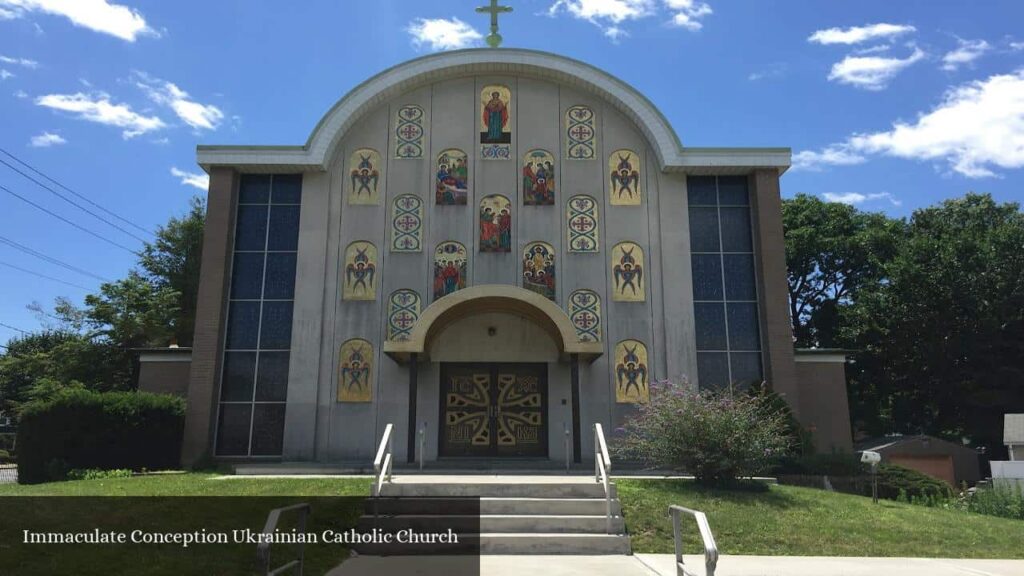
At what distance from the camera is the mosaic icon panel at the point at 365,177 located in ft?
66.6

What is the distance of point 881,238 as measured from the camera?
109ft

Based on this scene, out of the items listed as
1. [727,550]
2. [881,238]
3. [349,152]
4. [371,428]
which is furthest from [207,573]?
[881,238]

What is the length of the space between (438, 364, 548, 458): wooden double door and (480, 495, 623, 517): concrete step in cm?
786

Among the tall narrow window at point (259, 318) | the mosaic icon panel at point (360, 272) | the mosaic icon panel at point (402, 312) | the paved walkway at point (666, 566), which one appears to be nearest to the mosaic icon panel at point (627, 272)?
the mosaic icon panel at point (402, 312)

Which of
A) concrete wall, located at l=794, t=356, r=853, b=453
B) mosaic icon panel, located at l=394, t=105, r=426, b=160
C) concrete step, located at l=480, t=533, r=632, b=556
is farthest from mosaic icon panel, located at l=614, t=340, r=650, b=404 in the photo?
concrete step, located at l=480, t=533, r=632, b=556

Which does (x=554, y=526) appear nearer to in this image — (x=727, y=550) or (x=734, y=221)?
(x=727, y=550)

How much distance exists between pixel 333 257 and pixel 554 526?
458 inches

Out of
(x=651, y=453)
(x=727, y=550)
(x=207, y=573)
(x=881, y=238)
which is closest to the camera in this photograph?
(x=207, y=573)

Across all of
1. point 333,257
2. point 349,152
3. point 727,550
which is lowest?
point 727,550

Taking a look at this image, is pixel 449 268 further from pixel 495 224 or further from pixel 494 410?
pixel 494 410

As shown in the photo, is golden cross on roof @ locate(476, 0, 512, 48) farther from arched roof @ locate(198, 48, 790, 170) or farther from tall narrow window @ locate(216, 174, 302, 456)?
tall narrow window @ locate(216, 174, 302, 456)

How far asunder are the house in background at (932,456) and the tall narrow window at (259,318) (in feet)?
66.1

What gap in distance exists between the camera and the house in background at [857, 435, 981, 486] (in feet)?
87.0

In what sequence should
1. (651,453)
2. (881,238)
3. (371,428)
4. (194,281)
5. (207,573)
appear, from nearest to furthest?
(207,573)
(651,453)
(371,428)
(881,238)
(194,281)
